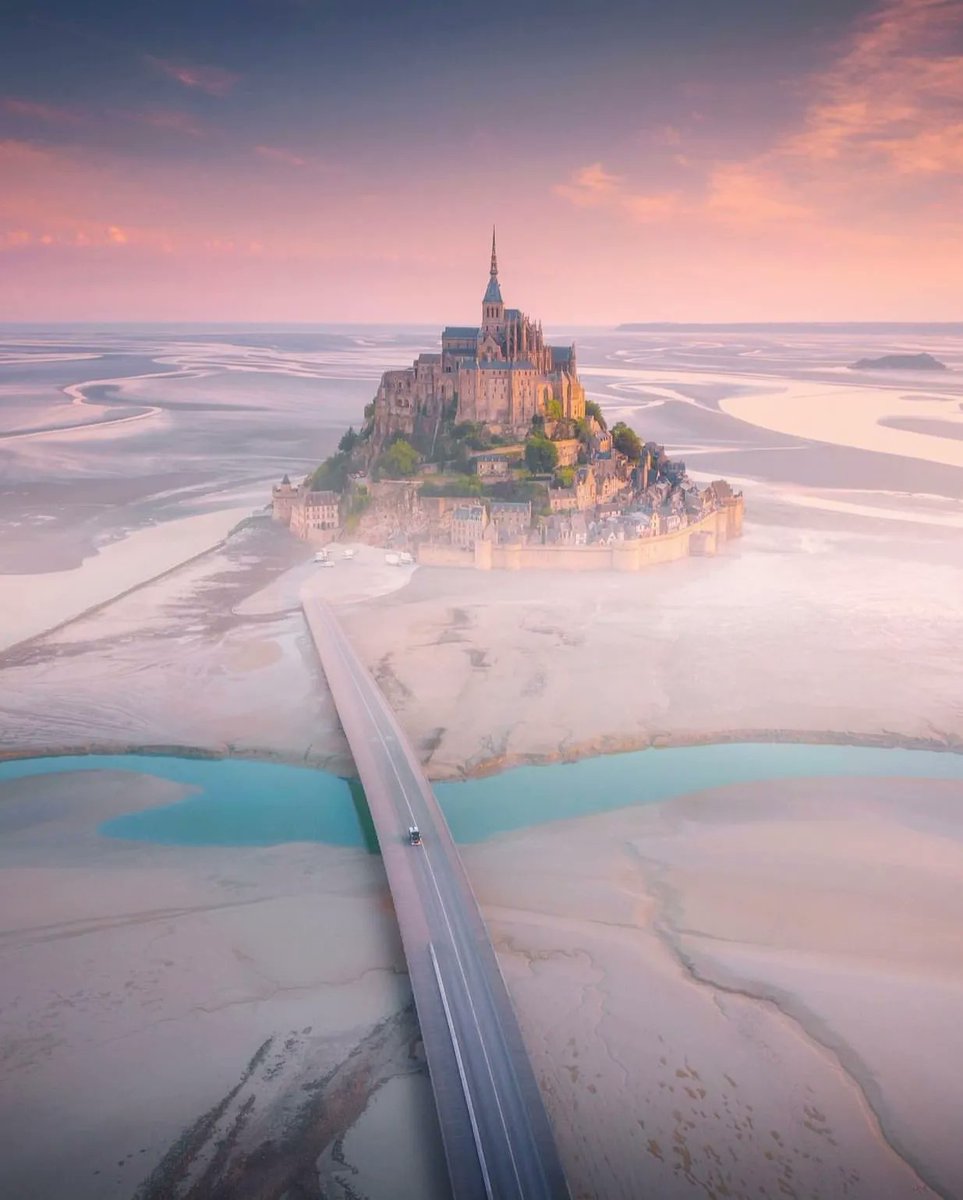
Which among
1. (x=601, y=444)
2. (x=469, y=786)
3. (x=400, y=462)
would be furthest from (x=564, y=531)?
(x=469, y=786)

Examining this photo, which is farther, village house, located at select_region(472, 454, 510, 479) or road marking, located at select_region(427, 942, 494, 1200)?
village house, located at select_region(472, 454, 510, 479)

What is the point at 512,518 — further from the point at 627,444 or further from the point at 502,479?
the point at 627,444

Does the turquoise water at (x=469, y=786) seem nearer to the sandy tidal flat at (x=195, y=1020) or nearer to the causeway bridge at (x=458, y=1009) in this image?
the sandy tidal flat at (x=195, y=1020)

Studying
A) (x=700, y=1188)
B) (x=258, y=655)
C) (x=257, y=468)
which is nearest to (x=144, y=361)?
(x=257, y=468)

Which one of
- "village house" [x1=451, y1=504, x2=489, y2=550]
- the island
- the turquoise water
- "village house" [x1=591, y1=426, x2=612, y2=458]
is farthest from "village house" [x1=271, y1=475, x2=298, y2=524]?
the turquoise water

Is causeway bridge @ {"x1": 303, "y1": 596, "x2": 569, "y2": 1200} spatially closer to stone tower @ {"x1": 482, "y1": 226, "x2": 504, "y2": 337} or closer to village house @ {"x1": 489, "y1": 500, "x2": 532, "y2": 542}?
village house @ {"x1": 489, "y1": 500, "x2": 532, "y2": 542}

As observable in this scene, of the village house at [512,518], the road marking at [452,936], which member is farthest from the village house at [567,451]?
the road marking at [452,936]
